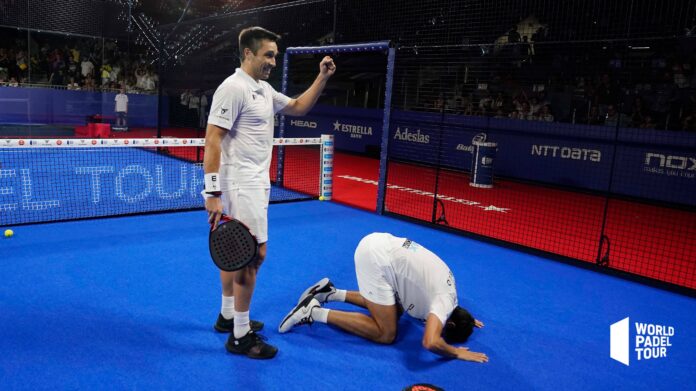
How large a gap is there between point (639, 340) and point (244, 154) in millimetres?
3496

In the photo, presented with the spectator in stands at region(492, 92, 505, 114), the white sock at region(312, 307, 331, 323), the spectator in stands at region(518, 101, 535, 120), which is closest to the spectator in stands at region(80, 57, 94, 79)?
the spectator in stands at region(492, 92, 505, 114)

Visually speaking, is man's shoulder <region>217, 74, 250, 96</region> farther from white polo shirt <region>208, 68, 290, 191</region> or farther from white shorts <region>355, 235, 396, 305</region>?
white shorts <region>355, 235, 396, 305</region>

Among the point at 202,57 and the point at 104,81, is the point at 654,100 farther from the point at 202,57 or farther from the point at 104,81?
the point at 104,81

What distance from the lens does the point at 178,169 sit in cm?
1188

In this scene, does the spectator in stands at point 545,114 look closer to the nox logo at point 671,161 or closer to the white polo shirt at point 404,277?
the nox logo at point 671,161

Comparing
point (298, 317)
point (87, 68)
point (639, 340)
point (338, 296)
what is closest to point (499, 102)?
point (639, 340)

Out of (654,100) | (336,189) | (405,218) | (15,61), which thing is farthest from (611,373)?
(15,61)

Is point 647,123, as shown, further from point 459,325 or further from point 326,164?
point 459,325

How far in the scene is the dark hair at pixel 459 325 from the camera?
3855 millimetres

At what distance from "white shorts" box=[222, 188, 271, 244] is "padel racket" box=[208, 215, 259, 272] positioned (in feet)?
0.53

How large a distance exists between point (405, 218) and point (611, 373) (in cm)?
460

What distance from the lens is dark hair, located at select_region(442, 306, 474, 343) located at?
3.86 metres

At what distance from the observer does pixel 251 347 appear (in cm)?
363

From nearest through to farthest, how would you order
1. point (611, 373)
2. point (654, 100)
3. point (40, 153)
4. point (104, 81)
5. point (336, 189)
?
point (611, 373) < point (336, 189) < point (654, 100) < point (40, 153) < point (104, 81)
